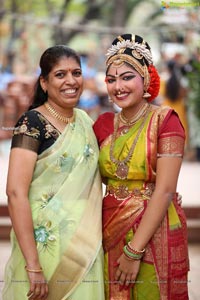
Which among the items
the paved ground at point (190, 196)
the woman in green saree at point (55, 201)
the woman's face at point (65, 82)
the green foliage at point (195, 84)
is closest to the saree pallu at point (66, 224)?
the woman in green saree at point (55, 201)

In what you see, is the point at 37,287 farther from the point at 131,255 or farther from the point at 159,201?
the point at 159,201

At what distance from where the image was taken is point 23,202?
7.41ft

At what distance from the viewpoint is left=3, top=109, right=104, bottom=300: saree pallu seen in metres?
2.32

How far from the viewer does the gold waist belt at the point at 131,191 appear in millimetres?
2326

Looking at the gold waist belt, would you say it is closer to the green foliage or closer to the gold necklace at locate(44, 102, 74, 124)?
the gold necklace at locate(44, 102, 74, 124)

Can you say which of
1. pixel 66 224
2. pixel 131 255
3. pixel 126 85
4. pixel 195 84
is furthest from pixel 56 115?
pixel 195 84

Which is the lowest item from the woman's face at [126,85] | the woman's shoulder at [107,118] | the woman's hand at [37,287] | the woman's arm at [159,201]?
the woman's hand at [37,287]

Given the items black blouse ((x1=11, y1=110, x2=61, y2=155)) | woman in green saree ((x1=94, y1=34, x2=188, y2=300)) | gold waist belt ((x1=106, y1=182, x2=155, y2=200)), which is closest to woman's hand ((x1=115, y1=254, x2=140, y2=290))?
woman in green saree ((x1=94, y1=34, x2=188, y2=300))

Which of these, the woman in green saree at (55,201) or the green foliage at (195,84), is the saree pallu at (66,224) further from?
the green foliage at (195,84)

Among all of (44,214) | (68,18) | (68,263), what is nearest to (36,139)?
(44,214)

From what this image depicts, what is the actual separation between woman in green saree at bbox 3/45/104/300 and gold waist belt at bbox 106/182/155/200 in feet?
0.25

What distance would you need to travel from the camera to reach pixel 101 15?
12.1 meters

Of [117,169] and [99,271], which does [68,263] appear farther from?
[117,169]

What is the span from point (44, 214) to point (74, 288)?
0.28 meters
